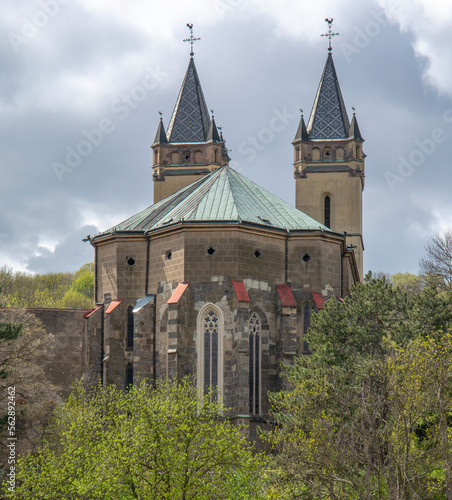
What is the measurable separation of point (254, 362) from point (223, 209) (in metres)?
7.32

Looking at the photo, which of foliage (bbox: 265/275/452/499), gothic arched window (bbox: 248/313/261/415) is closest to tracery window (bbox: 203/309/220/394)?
gothic arched window (bbox: 248/313/261/415)

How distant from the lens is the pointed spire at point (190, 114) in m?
71.4

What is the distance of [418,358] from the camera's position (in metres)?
32.9

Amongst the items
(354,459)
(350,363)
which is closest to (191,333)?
(350,363)

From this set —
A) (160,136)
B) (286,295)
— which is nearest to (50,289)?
(160,136)

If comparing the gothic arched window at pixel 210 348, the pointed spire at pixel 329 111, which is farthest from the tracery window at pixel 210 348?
the pointed spire at pixel 329 111

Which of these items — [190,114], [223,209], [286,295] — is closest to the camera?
[286,295]

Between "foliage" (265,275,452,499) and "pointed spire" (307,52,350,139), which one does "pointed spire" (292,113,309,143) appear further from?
"foliage" (265,275,452,499)

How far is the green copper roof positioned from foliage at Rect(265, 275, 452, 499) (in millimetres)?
10115

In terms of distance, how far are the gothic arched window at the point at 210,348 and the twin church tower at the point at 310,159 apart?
23.9 metres

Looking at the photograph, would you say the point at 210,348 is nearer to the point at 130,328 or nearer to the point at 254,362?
the point at 254,362

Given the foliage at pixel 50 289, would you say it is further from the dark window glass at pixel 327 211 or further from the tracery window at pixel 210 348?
the tracery window at pixel 210 348

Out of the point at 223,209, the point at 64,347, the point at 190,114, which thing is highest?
the point at 190,114

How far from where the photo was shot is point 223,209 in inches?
1943
